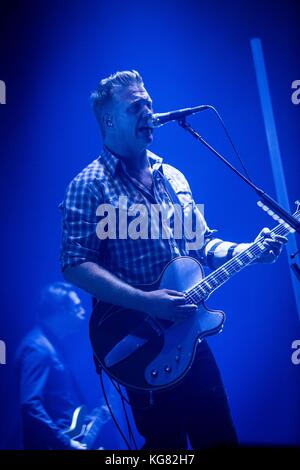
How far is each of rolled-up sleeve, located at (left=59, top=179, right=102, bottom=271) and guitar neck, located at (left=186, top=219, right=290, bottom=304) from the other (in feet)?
1.31

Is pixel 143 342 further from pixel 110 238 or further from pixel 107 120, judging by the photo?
pixel 107 120

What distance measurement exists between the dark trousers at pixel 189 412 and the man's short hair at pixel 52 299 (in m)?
0.79

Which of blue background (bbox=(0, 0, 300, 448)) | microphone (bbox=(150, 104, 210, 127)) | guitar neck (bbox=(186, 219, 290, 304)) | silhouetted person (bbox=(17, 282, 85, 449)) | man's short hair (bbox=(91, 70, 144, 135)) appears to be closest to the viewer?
microphone (bbox=(150, 104, 210, 127))

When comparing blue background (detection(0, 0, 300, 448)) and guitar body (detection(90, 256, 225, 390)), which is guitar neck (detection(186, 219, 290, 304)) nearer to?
guitar body (detection(90, 256, 225, 390))

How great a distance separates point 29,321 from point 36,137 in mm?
894

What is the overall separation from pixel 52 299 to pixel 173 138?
3.32 ft

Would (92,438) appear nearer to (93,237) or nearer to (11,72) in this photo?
(93,237)

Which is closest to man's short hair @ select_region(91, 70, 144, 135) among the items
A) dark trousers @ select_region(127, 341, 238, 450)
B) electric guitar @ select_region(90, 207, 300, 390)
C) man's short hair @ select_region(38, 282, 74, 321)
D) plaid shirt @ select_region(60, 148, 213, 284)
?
plaid shirt @ select_region(60, 148, 213, 284)

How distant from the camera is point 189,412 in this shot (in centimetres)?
194

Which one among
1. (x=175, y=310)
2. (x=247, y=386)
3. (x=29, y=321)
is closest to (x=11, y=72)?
(x=29, y=321)

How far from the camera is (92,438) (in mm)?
2500

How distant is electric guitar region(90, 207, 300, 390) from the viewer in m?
1.93

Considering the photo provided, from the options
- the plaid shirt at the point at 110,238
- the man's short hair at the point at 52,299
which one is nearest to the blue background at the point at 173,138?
the man's short hair at the point at 52,299

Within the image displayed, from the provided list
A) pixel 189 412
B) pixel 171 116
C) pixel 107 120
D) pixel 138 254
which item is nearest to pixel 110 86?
pixel 107 120
